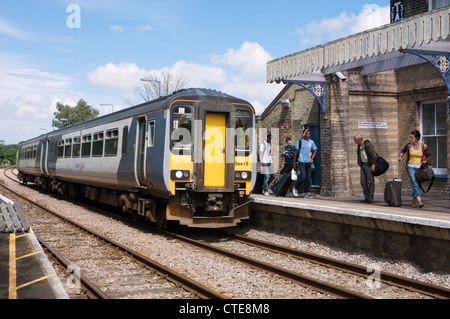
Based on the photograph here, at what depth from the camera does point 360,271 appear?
23.8 ft

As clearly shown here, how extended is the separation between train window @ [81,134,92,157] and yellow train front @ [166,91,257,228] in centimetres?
670

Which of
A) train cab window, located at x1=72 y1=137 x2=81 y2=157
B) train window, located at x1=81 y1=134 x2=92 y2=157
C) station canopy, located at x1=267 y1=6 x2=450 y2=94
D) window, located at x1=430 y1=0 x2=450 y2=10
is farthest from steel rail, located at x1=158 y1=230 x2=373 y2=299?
window, located at x1=430 y1=0 x2=450 y2=10

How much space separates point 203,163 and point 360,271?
399 centimetres

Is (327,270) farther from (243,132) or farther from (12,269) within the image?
(12,269)

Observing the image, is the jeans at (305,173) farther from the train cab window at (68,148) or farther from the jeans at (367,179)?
the train cab window at (68,148)

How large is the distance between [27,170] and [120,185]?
63.0ft

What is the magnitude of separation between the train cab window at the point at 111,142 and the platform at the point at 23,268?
3.49 metres

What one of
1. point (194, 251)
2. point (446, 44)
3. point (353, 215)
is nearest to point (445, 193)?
point (446, 44)

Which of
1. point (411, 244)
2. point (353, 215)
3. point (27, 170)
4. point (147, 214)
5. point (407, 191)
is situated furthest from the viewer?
point (27, 170)

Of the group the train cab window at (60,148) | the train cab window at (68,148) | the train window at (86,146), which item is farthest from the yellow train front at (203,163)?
the train cab window at (60,148)

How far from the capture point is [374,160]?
10578mm

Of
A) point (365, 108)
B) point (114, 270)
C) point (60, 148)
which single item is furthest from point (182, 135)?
point (60, 148)

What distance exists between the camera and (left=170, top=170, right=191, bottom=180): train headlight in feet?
32.2

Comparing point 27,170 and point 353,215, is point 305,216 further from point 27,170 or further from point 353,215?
point 27,170
